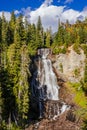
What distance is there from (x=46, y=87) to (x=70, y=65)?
13.7 m

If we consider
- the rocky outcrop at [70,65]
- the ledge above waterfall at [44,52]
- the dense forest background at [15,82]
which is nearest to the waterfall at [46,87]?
the ledge above waterfall at [44,52]

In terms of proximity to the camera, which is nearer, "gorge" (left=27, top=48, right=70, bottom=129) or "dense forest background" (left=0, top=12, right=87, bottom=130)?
"dense forest background" (left=0, top=12, right=87, bottom=130)

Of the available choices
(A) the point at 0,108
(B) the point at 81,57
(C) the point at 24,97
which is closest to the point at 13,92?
(C) the point at 24,97

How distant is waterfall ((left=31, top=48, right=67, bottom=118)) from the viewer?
237 feet

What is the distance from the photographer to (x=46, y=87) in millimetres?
85625

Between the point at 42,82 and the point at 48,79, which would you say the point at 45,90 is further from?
the point at 48,79

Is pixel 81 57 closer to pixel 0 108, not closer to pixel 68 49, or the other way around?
pixel 68 49

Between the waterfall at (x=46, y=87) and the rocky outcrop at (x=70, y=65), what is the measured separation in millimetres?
3082

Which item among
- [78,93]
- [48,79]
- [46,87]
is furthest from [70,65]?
[78,93]

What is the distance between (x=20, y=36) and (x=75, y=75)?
2145 cm

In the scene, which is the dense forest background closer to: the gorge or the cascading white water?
the gorge

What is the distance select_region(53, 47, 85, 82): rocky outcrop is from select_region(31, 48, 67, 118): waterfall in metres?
3.08

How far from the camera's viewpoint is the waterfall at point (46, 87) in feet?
237

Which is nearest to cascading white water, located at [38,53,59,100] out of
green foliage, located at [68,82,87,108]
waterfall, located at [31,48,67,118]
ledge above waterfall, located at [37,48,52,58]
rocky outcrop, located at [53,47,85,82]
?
waterfall, located at [31,48,67,118]
